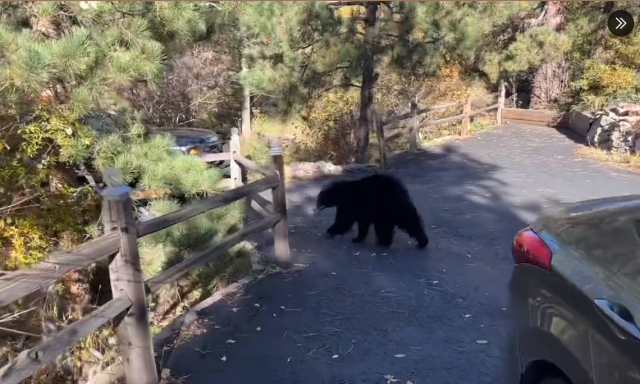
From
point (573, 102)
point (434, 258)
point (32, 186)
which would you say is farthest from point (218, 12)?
point (573, 102)

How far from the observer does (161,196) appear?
16.0ft

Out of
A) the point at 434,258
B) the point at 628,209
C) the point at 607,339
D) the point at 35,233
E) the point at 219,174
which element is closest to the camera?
the point at 607,339

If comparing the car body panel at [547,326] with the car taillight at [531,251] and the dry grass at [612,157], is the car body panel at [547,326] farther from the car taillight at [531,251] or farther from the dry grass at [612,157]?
the dry grass at [612,157]

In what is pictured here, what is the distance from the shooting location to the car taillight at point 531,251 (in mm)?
2420

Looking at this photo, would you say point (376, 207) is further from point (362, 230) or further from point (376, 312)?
point (376, 312)

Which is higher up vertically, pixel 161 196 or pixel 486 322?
pixel 161 196

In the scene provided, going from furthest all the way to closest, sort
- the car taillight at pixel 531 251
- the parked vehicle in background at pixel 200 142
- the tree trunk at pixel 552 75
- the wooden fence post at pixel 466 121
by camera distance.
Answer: the tree trunk at pixel 552 75 → the wooden fence post at pixel 466 121 → the parked vehicle in background at pixel 200 142 → the car taillight at pixel 531 251

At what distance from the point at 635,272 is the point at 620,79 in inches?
588

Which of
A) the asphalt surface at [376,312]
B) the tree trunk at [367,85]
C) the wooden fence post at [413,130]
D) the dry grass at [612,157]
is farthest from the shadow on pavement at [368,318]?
the wooden fence post at [413,130]

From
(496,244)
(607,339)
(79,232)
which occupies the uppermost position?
(607,339)

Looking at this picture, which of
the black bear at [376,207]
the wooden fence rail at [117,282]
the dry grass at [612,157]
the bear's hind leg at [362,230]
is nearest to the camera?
the wooden fence rail at [117,282]

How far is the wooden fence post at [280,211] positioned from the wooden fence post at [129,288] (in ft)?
7.01

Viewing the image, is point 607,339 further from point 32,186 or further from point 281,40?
point 281,40

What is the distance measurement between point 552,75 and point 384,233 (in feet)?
49.9
